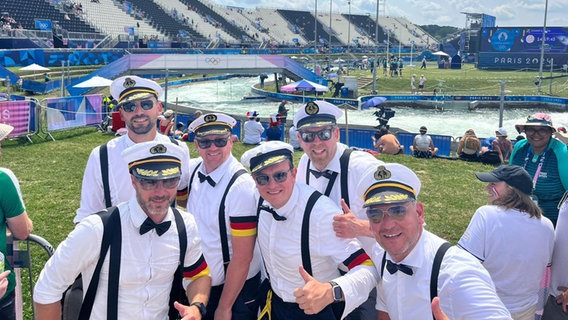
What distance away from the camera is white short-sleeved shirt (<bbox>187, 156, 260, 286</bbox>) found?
3.42 meters

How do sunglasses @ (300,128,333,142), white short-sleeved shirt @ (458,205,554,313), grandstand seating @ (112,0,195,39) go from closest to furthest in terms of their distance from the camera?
white short-sleeved shirt @ (458,205,554,313), sunglasses @ (300,128,333,142), grandstand seating @ (112,0,195,39)

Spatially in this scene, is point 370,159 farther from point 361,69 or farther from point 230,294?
point 361,69

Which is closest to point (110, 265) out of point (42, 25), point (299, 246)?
point (299, 246)

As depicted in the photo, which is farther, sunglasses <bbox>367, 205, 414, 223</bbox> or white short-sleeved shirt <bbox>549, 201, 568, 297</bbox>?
white short-sleeved shirt <bbox>549, 201, 568, 297</bbox>

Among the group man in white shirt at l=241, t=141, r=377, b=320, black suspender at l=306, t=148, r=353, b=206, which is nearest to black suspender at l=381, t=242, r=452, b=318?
man in white shirt at l=241, t=141, r=377, b=320

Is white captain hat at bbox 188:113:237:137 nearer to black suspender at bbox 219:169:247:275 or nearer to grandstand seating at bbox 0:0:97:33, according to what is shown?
→ black suspender at bbox 219:169:247:275

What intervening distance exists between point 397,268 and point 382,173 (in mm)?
532

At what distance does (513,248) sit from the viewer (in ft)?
11.6

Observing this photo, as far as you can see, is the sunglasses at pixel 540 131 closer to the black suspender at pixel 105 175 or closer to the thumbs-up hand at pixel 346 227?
the thumbs-up hand at pixel 346 227

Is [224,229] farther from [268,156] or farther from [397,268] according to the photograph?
[397,268]

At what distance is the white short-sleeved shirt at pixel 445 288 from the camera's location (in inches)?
93.0

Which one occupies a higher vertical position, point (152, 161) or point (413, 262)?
point (152, 161)

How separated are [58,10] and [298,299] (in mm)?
54533

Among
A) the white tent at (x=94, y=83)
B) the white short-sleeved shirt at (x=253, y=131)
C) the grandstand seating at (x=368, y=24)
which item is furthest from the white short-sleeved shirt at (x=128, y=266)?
the grandstand seating at (x=368, y=24)
